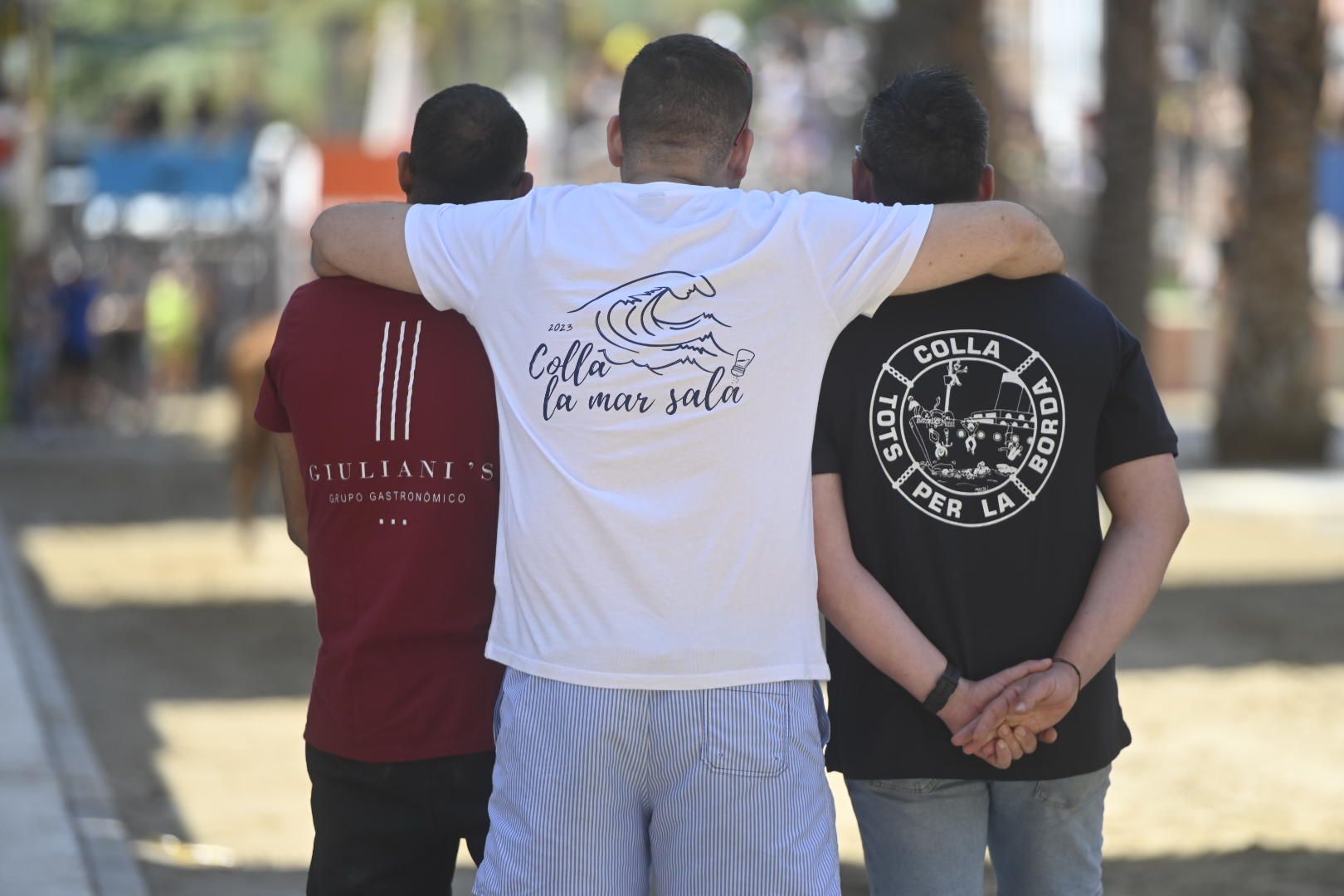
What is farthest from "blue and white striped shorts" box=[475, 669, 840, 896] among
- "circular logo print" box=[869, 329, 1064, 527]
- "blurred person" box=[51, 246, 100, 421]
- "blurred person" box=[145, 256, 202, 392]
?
"blurred person" box=[145, 256, 202, 392]

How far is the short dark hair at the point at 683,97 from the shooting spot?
109 inches

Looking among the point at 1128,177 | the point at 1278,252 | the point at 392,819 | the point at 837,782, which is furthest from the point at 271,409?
the point at 1128,177

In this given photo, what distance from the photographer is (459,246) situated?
282 centimetres

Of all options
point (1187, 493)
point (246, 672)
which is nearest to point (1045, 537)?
point (246, 672)

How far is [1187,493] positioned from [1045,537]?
1164 centimetres

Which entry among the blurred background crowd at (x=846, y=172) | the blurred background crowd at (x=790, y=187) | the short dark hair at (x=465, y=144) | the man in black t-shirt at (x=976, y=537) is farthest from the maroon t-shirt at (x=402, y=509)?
the blurred background crowd at (x=846, y=172)

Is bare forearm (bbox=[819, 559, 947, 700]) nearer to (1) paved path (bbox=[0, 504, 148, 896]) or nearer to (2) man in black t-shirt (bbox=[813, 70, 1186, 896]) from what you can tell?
(2) man in black t-shirt (bbox=[813, 70, 1186, 896])

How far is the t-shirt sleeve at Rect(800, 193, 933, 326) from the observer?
2717 mm

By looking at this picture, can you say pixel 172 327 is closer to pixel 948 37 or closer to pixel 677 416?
pixel 948 37

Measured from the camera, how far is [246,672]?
9.12 meters

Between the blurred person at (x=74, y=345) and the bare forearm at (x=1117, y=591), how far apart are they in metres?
20.1

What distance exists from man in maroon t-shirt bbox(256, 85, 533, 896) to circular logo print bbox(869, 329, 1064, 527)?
0.64 meters

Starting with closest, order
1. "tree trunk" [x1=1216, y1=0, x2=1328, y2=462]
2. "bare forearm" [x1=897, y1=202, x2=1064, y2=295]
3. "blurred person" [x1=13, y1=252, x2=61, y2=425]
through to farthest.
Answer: "bare forearm" [x1=897, y1=202, x2=1064, y2=295]
"tree trunk" [x1=1216, y1=0, x2=1328, y2=462]
"blurred person" [x1=13, y1=252, x2=61, y2=425]

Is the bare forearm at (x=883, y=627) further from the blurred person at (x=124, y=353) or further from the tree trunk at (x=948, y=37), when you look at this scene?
the blurred person at (x=124, y=353)
